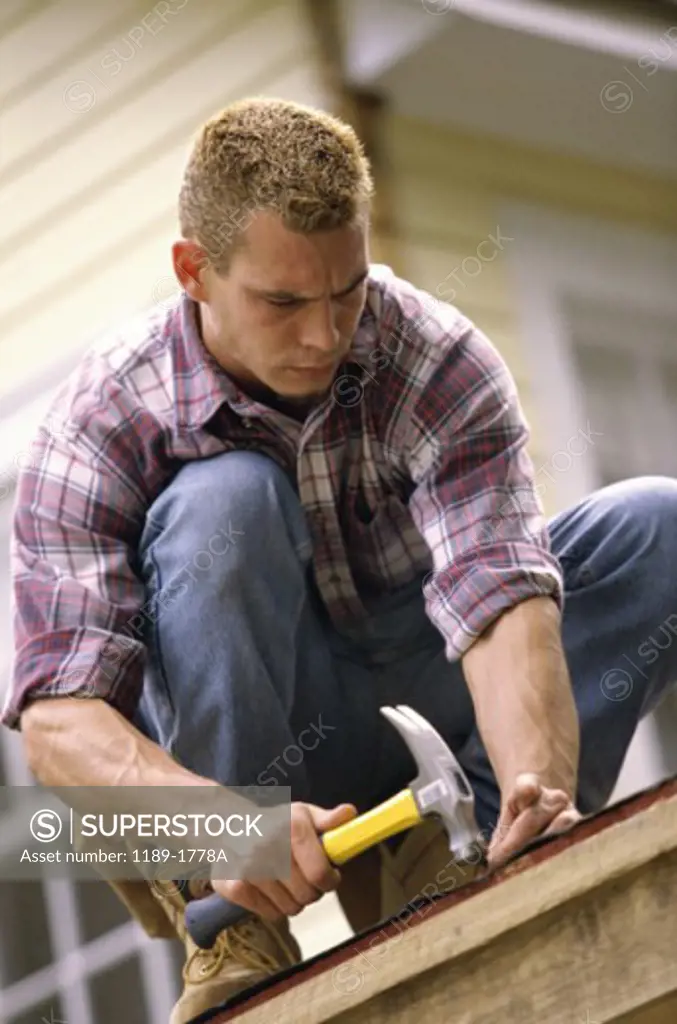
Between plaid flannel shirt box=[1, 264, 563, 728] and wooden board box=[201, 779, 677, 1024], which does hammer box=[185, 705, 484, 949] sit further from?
plaid flannel shirt box=[1, 264, 563, 728]

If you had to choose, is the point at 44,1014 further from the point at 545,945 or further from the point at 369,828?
the point at 545,945

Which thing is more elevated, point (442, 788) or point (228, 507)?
point (228, 507)

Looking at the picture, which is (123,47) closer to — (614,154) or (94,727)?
(614,154)

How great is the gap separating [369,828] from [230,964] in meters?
0.38

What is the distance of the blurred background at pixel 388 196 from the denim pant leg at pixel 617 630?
1.53 metres

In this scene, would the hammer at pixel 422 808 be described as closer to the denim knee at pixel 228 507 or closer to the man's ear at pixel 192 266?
the denim knee at pixel 228 507

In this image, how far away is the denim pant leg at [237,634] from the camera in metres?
2.17

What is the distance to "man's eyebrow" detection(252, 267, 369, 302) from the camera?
7.47 ft

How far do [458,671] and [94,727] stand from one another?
19.6 inches

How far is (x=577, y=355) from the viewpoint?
424 cm

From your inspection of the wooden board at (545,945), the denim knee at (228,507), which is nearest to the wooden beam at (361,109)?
the denim knee at (228,507)

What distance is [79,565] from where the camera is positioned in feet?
7.52

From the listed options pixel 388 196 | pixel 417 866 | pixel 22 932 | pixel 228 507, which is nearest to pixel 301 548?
pixel 228 507

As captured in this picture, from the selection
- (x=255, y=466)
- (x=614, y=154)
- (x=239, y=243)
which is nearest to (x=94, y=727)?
(x=255, y=466)
